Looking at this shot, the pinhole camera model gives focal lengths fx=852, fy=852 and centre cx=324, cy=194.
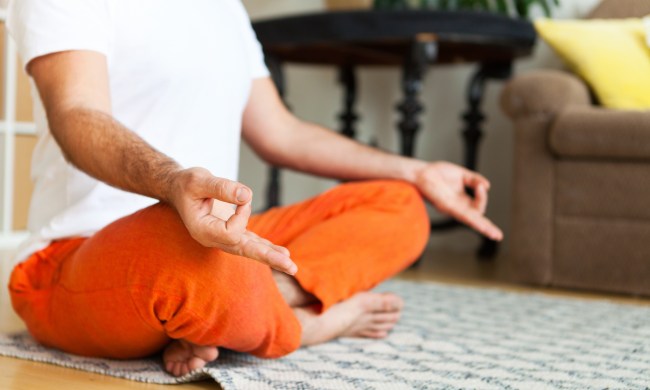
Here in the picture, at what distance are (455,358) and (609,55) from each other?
1332 mm

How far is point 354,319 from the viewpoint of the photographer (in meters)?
1.23

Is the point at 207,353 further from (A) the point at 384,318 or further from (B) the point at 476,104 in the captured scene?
(B) the point at 476,104

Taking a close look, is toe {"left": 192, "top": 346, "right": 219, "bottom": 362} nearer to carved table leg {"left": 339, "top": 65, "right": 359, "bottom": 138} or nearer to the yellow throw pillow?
the yellow throw pillow

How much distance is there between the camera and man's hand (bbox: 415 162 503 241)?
1365 mm

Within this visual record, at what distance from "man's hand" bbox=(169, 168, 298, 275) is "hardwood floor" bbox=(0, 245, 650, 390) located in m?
0.29

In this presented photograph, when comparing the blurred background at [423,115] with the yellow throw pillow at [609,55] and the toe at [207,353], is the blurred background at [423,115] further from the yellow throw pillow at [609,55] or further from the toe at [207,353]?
the toe at [207,353]

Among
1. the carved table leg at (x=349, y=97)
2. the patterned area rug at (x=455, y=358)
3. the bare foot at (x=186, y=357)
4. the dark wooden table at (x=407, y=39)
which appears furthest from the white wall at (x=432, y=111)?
the bare foot at (x=186, y=357)

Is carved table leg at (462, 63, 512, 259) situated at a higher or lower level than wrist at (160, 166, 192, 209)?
lower

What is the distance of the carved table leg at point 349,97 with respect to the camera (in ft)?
9.83

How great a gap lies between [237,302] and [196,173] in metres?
0.20

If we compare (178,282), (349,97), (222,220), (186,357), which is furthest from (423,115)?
(222,220)

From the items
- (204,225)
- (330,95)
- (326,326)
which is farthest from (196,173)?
(330,95)

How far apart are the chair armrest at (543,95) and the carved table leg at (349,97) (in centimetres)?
89

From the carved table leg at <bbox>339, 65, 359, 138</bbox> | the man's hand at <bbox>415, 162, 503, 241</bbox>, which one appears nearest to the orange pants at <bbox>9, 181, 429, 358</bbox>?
the man's hand at <bbox>415, 162, 503, 241</bbox>
